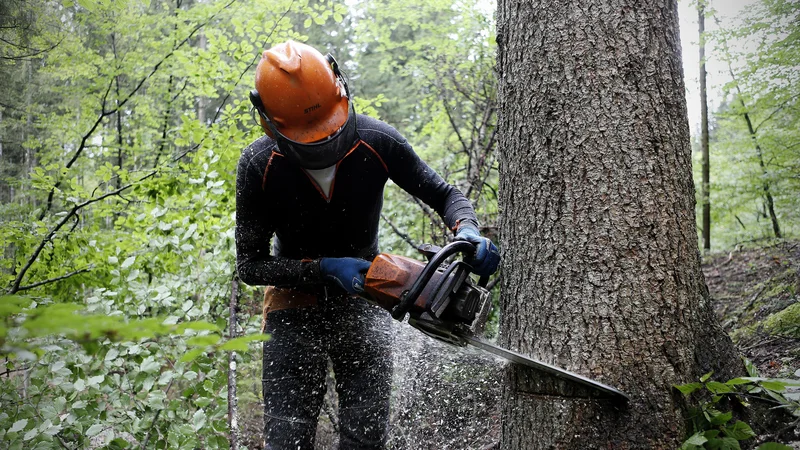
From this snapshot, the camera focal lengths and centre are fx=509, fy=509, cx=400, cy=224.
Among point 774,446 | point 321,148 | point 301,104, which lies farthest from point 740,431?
point 301,104

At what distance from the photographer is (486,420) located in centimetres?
289

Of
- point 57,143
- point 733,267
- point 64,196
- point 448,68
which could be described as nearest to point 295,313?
point 64,196

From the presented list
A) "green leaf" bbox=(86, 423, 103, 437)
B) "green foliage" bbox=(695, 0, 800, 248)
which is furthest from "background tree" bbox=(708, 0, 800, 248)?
"green leaf" bbox=(86, 423, 103, 437)

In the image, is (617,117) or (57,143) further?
(57,143)

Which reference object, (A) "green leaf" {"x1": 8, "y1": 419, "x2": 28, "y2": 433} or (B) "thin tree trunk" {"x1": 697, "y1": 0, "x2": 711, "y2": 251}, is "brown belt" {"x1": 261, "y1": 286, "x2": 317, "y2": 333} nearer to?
(A) "green leaf" {"x1": 8, "y1": 419, "x2": 28, "y2": 433}

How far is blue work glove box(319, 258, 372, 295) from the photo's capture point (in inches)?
85.8

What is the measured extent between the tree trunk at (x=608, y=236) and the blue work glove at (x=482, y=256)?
13 cm

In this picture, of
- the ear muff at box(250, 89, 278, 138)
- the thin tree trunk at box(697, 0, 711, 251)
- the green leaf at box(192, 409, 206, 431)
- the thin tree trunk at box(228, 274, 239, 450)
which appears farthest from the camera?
the thin tree trunk at box(697, 0, 711, 251)

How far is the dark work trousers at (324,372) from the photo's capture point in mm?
2359

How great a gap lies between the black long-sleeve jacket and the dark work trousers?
25cm

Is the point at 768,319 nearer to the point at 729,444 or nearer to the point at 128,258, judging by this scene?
the point at 729,444

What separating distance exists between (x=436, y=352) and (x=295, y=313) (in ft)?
2.72

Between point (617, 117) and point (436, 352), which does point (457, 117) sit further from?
point (617, 117)

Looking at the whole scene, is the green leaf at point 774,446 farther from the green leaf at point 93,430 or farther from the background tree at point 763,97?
the background tree at point 763,97
